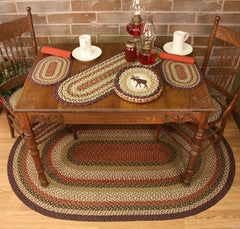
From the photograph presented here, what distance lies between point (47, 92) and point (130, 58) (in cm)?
59

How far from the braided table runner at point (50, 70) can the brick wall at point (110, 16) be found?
46cm

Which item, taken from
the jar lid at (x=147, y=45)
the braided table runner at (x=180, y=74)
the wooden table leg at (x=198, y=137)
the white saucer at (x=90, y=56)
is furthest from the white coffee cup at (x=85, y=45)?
the wooden table leg at (x=198, y=137)

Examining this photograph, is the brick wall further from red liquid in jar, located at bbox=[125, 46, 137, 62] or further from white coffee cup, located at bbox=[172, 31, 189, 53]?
red liquid in jar, located at bbox=[125, 46, 137, 62]

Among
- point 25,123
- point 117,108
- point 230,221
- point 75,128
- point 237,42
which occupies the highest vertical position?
point 237,42

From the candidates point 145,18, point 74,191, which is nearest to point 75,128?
point 74,191

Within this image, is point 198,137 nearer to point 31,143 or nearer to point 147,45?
point 147,45

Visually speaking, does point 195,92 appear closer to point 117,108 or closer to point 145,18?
point 117,108

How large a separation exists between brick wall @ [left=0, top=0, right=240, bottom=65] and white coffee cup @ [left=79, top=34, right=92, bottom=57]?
1.32 feet

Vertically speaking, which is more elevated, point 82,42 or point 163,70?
A: point 82,42

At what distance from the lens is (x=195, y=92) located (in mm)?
1664

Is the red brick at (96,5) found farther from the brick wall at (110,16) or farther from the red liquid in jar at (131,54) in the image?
the red liquid in jar at (131,54)

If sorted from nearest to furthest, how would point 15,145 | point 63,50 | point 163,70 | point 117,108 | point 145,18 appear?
point 117,108 < point 163,70 < point 63,50 < point 145,18 < point 15,145

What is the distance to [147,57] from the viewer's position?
6.04 feet

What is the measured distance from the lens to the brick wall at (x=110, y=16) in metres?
2.18
